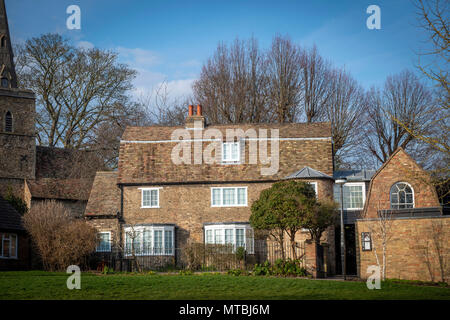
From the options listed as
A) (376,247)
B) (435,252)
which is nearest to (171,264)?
(376,247)

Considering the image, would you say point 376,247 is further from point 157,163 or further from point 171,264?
point 157,163

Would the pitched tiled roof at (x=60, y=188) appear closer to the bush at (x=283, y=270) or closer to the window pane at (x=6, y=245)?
the window pane at (x=6, y=245)

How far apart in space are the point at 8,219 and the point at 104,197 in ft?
20.6

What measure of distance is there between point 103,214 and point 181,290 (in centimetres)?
1970

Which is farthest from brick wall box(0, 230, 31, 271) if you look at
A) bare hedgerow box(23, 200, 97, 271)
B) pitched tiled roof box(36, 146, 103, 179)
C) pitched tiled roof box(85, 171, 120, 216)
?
pitched tiled roof box(36, 146, 103, 179)

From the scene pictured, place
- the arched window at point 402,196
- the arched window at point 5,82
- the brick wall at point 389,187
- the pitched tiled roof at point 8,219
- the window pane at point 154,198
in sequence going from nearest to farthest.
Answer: the brick wall at point 389,187, the arched window at point 402,196, the pitched tiled roof at point 8,219, the window pane at point 154,198, the arched window at point 5,82

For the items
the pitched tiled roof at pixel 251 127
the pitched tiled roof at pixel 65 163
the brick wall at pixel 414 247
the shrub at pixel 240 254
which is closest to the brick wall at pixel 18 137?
the pitched tiled roof at pixel 65 163

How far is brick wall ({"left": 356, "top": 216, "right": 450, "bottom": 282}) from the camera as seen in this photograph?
84.1 ft

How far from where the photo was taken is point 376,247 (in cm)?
2741

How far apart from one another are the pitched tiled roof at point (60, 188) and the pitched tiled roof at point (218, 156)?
779 centimetres

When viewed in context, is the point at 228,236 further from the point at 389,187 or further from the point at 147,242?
the point at 389,187

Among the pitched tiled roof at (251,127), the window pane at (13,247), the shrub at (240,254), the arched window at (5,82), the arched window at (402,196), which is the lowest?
the shrub at (240,254)

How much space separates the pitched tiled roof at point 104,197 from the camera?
37.3 metres
